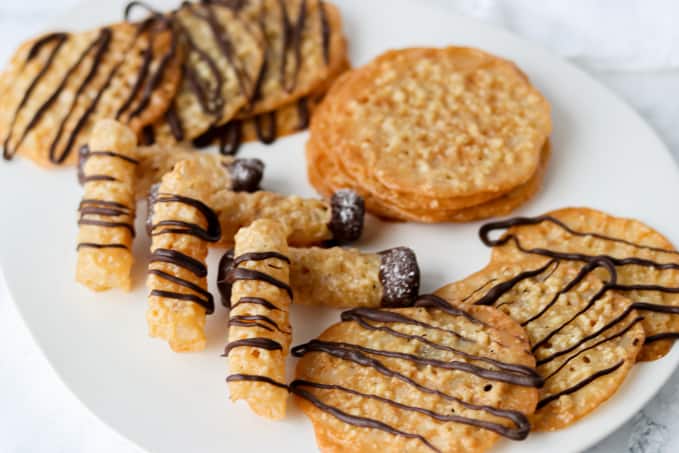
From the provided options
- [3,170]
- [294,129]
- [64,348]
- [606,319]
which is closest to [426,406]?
[606,319]

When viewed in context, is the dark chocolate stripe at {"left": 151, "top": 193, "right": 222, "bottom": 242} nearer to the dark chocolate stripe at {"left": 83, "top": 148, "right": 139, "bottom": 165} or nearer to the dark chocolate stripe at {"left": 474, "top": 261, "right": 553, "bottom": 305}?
the dark chocolate stripe at {"left": 83, "top": 148, "right": 139, "bottom": 165}

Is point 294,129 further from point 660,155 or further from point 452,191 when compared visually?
point 660,155

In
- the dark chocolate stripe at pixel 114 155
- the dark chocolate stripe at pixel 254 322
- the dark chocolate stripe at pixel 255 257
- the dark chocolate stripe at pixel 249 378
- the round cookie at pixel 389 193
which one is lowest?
the dark chocolate stripe at pixel 249 378

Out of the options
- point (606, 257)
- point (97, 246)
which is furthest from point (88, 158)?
point (606, 257)

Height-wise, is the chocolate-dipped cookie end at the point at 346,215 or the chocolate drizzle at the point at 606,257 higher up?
the chocolate-dipped cookie end at the point at 346,215

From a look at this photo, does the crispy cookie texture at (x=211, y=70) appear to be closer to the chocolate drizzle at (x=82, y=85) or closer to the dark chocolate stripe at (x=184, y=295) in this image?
the chocolate drizzle at (x=82, y=85)

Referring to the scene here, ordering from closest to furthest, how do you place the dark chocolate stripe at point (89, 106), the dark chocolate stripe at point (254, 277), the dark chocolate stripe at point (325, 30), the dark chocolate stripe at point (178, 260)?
1. the dark chocolate stripe at point (254, 277)
2. the dark chocolate stripe at point (178, 260)
3. the dark chocolate stripe at point (89, 106)
4. the dark chocolate stripe at point (325, 30)

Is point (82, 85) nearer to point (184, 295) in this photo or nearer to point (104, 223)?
point (104, 223)

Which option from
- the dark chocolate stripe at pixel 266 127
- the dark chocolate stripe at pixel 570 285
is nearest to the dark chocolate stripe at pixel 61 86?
the dark chocolate stripe at pixel 266 127
